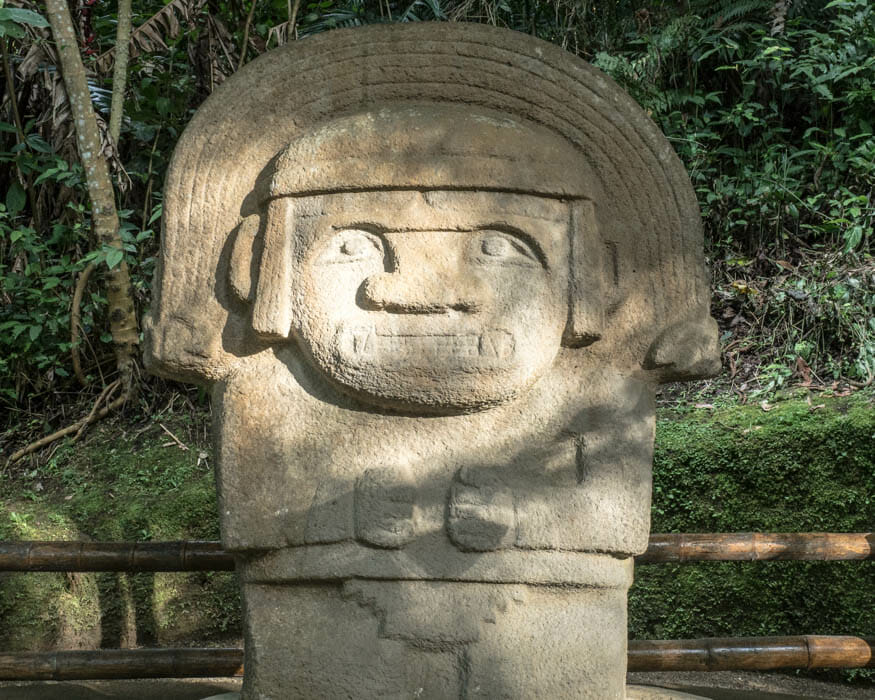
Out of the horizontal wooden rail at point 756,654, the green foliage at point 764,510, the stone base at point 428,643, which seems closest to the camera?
the stone base at point 428,643

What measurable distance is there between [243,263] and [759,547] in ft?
5.67

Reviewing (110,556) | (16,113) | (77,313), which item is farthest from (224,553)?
(16,113)

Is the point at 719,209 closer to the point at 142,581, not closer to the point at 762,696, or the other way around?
the point at 762,696

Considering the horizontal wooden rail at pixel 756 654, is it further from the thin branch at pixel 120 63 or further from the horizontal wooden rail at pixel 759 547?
the thin branch at pixel 120 63

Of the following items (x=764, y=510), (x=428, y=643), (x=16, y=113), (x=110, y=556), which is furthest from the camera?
(x=16, y=113)

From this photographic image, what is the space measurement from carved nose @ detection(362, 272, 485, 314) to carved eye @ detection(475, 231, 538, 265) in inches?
3.3

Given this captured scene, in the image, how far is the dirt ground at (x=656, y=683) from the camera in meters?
3.56

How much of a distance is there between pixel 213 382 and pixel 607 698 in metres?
1.15

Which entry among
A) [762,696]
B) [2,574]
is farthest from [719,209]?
[2,574]

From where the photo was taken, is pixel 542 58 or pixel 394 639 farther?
pixel 542 58

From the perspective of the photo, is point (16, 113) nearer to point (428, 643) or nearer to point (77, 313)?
point (77, 313)

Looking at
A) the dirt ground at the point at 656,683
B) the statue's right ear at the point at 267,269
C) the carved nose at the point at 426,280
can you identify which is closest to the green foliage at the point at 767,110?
the dirt ground at the point at 656,683

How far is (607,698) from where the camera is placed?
86.9 inches

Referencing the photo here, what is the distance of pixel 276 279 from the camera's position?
2.23m
